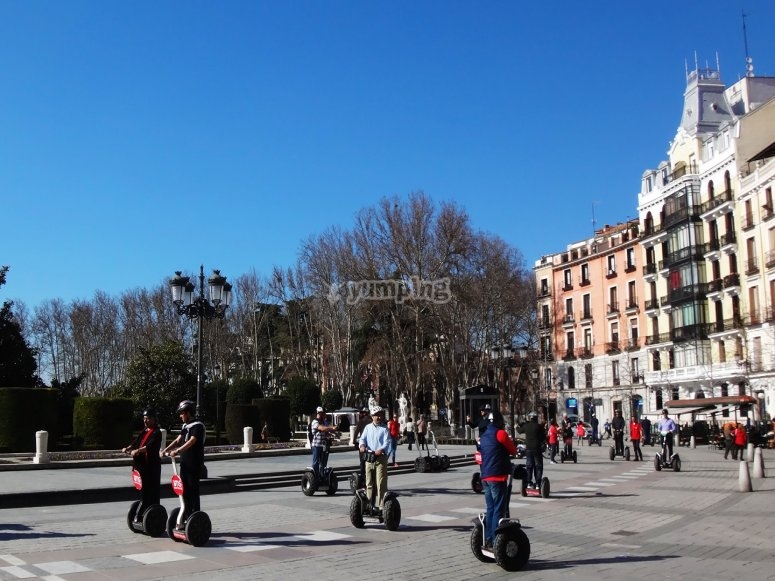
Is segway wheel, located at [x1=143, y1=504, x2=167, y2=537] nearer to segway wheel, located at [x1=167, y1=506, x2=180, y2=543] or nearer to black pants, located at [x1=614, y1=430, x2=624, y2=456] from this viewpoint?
segway wheel, located at [x1=167, y1=506, x2=180, y2=543]

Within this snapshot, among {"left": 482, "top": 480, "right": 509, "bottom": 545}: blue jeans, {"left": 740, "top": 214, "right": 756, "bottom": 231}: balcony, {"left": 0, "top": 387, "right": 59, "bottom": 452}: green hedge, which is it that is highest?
{"left": 740, "top": 214, "right": 756, "bottom": 231}: balcony

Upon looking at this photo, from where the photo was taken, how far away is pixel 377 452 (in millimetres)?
11039

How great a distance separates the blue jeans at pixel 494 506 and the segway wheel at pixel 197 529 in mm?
3615

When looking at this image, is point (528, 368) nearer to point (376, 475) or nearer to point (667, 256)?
point (667, 256)

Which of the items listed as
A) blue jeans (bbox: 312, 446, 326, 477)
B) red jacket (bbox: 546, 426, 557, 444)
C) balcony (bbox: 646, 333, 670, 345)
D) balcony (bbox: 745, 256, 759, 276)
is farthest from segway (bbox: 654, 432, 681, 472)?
balcony (bbox: 646, 333, 670, 345)

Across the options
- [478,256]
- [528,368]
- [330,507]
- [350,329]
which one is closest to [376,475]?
[330,507]

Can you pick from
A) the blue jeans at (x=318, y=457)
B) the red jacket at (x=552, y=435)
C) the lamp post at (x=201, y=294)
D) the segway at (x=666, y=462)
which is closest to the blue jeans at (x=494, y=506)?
the blue jeans at (x=318, y=457)

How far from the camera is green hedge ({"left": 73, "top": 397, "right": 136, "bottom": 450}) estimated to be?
97.5ft

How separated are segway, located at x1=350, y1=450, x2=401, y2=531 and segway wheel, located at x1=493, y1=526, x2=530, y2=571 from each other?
9.63 ft

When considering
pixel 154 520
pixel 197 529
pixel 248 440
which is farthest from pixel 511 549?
pixel 248 440

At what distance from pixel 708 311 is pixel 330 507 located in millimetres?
46645

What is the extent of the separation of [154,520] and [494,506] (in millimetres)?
4683

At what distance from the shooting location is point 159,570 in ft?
27.2

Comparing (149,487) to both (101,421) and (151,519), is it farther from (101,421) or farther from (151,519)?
(101,421)
